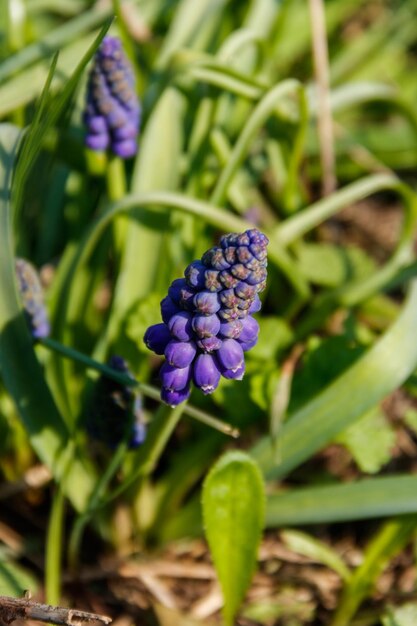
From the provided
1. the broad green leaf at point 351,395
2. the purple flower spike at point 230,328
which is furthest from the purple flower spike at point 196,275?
the broad green leaf at point 351,395

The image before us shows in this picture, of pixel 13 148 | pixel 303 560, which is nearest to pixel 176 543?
pixel 303 560

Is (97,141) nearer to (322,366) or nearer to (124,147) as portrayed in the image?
(124,147)

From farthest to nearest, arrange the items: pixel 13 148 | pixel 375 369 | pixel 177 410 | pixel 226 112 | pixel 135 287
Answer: pixel 226 112 → pixel 135 287 → pixel 375 369 → pixel 13 148 → pixel 177 410

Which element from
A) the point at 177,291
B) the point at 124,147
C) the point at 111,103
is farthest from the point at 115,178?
the point at 177,291

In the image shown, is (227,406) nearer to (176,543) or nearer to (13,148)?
(176,543)

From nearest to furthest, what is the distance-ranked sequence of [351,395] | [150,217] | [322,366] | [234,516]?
[234,516] → [351,395] → [322,366] → [150,217]

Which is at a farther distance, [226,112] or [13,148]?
[226,112]

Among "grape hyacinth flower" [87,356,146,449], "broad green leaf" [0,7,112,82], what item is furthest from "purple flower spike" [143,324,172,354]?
"broad green leaf" [0,7,112,82]
